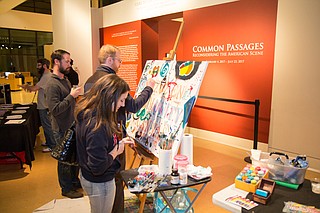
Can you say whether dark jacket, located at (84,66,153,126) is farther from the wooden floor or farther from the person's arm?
the wooden floor

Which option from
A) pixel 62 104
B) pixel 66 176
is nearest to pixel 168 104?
pixel 62 104

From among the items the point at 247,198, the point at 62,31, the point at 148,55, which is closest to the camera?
the point at 247,198

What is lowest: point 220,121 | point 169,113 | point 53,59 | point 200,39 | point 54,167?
point 54,167

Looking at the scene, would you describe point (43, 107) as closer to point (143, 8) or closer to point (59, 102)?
point (59, 102)

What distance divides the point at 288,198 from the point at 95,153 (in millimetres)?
1069

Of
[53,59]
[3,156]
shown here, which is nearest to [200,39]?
[53,59]

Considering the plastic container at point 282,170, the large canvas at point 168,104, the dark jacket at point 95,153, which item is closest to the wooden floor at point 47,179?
the large canvas at point 168,104

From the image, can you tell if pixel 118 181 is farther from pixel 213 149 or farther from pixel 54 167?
pixel 213 149

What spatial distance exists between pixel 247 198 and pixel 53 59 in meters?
2.39

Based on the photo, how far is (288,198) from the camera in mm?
1474

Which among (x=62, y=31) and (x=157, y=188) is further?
(x=62, y=31)

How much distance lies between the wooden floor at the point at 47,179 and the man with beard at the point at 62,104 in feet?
0.78

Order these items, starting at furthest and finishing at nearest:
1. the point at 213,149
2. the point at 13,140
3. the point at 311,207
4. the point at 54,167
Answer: the point at 213,149, the point at 54,167, the point at 13,140, the point at 311,207

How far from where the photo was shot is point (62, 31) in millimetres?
6691
